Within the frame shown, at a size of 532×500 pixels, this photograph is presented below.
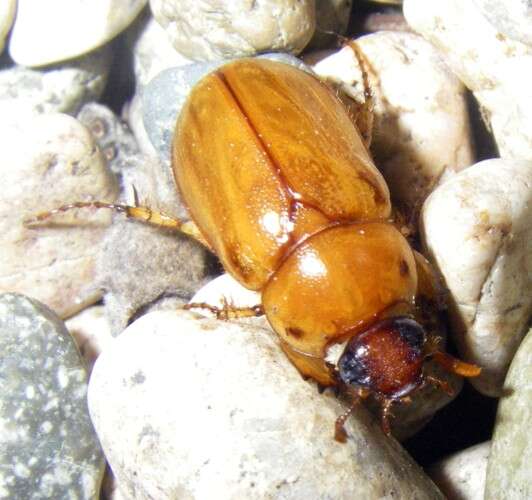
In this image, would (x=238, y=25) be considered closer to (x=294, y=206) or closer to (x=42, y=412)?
(x=294, y=206)

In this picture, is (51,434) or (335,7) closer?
(51,434)

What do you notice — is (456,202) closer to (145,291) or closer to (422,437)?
(422,437)

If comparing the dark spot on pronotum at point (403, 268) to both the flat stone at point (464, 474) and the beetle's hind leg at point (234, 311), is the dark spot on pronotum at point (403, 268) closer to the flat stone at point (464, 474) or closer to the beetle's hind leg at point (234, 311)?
the beetle's hind leg at point (234, 311)

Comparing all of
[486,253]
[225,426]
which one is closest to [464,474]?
[486,253]

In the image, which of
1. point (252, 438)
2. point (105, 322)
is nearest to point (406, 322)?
point (252, 438)

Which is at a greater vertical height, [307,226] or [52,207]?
[307,226]

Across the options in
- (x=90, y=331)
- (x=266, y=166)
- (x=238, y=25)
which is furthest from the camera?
(x=90, y=331)

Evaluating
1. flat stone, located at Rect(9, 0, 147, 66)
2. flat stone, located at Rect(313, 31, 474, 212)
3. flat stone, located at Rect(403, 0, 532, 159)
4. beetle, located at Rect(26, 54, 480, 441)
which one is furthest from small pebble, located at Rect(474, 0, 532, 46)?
flat stone, located at Rect(9, 0, 147, 66)
